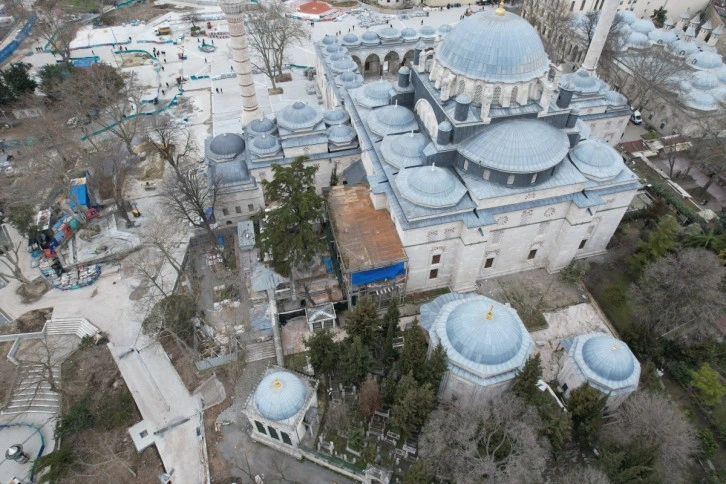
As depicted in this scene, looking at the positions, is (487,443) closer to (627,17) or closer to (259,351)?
(259,351)

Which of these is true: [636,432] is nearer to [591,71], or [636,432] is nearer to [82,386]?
[82,386]

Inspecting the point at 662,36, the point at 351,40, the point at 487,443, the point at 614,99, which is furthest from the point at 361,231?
the point at 662,36

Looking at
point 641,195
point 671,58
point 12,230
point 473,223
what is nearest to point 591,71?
point 671,58

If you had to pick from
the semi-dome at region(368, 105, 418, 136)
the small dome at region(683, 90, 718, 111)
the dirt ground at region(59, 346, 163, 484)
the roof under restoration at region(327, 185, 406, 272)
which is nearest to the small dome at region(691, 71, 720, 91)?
the small dome at region(683, 90, 718, 111)

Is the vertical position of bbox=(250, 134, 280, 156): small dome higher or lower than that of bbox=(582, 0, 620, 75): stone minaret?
lower

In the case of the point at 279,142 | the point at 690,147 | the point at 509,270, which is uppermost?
the point at 279,142

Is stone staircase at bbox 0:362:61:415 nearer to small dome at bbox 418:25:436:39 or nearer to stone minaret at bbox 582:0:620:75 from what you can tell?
small dome at bbox 418:25:436:39
